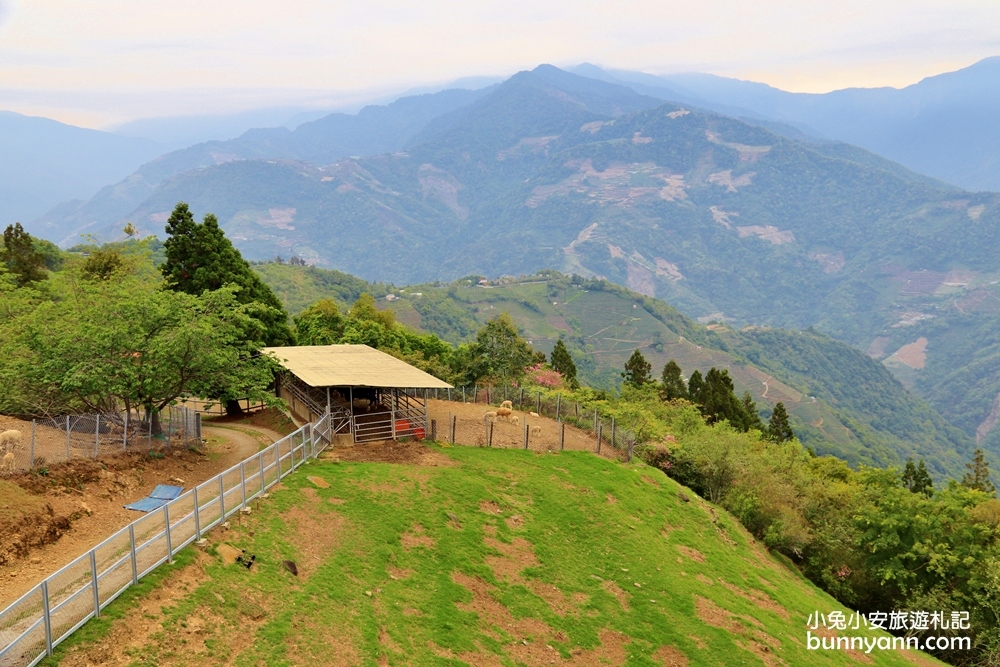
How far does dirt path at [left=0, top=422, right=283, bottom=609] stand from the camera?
17016 mm

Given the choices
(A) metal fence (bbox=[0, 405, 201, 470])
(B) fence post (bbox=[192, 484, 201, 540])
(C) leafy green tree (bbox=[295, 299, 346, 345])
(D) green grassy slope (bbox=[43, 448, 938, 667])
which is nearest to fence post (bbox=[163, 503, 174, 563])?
(D) green grassy slope (bbox=[43, 448, 938, 667])

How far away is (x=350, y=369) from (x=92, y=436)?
12787 millimetres

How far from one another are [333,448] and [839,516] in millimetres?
29872

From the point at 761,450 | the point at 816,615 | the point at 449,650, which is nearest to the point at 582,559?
the point at 449,650

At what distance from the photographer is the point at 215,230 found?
156ft

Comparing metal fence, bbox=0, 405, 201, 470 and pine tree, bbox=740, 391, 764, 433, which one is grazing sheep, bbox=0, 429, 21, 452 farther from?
pine tree, bbox=740, 391, 764, 433

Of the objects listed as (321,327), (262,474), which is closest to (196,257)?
(321,327)

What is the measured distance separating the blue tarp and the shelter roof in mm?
8354

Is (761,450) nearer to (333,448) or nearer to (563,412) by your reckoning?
(563,412)

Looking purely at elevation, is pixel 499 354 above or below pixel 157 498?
below

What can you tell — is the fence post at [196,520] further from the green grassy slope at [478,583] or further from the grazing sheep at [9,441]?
the grazing sheep at [9,441]

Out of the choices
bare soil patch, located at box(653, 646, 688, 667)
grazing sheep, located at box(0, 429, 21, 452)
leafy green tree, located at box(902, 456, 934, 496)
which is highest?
grazing sheep, located at box(0, 429, 21, 452)

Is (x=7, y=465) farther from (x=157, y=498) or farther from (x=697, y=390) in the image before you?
(x=697, y=390)

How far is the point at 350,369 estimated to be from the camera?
3497 cm
